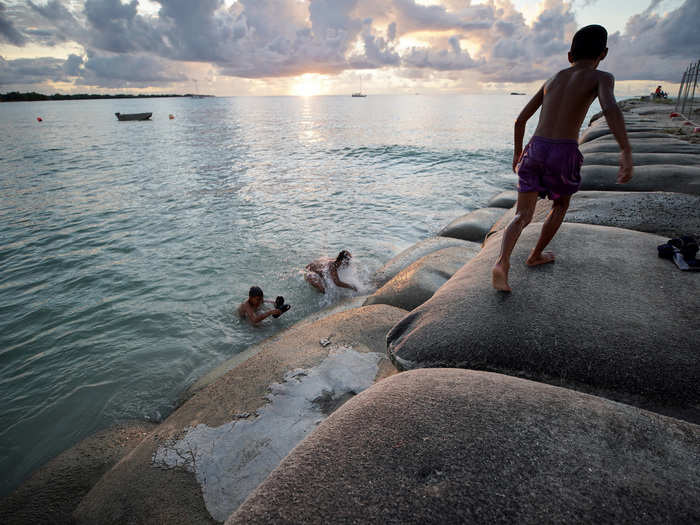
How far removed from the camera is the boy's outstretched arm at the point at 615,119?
241cm

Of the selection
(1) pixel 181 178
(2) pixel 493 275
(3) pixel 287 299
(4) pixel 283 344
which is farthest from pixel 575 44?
(1) pixel 181 178

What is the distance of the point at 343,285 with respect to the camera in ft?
22.2

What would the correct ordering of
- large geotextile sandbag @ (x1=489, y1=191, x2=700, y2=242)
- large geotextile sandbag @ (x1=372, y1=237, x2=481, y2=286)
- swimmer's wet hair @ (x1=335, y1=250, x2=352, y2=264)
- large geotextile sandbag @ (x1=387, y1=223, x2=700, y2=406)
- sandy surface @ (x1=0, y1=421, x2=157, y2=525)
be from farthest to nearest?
swimmer's wet hair @ (x1=335, y1=250, x2=352, y2=264)
large geotextile sandbag @ (x1=372, y1=237, x2=481, y2=286)
large geotextile sandbag @ (x1=489, y1=191, x2=700, y2=242)
sandy surface @ (x1=0, y1=421, x2=157, y2=525)
large geotextile sandbag @ (x1=387, y1=223, x2=700, y2=406)

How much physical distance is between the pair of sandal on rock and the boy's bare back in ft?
4.47

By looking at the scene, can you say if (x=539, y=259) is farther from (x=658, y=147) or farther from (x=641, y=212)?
(x=658, y=147)

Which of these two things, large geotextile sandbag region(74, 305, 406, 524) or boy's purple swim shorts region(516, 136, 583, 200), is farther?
boy's purple swim shorts region(516, 136, 583, 200)

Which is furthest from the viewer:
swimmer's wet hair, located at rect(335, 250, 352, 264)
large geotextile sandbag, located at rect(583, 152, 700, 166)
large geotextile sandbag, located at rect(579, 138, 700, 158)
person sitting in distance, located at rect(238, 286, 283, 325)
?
large geotextile sandbag, located at rect(579, 138, 700, 158)

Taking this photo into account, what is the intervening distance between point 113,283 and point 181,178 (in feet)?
35.8

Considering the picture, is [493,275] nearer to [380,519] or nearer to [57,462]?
[380,519]

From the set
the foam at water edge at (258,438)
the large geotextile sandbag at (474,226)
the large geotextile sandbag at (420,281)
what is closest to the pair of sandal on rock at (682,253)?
the large geotextile sandbag at (420,281)

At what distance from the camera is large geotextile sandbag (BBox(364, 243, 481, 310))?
5016 millimetres

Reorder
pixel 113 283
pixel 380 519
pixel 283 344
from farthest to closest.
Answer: pixel 113 283 → pixel 283 344 → pixel 380 519

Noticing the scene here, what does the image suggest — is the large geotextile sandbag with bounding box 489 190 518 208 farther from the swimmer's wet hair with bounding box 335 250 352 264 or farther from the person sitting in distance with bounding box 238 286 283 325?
the person sitting in distance with bounding box 238 286 283 325

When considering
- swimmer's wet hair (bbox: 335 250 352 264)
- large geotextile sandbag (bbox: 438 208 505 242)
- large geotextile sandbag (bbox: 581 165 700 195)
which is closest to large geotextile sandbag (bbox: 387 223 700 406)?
large geotextile sandbag (bbox: 581 165 700 195)
